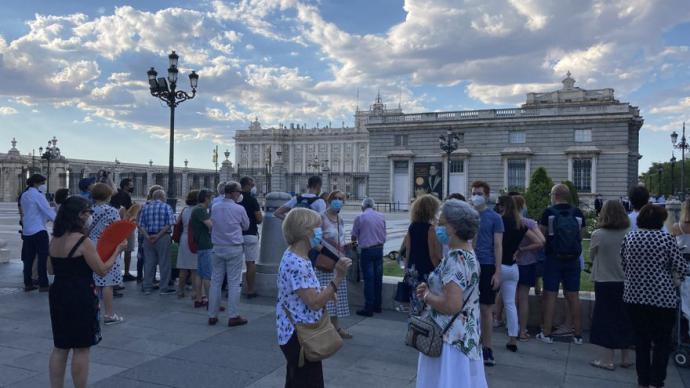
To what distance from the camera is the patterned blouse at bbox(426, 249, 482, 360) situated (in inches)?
134

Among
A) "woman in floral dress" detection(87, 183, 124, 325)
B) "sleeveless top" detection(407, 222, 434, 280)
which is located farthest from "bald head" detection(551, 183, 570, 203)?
"woman in floral dress" detection(87, 183, 124, 325)

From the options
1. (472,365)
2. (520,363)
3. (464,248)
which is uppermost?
(464,248)

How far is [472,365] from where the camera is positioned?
3453 millimetres

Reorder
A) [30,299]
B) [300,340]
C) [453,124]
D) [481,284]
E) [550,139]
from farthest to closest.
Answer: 1. [453,124]
2. [550,139]
3. [30,299]
4. [481,284]
5. [300,340]

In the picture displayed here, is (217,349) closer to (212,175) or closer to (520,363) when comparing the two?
(520,363)

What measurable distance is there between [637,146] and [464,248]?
4850 cm

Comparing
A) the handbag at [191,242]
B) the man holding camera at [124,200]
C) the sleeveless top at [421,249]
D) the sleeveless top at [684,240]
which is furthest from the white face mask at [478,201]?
the man holding camera at [124,200]

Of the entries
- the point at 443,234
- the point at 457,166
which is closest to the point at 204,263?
the point at 443,234

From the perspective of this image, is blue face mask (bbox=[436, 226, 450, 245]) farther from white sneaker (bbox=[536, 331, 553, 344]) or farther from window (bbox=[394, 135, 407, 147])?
window (bbox=[394, 135, 407, 147])

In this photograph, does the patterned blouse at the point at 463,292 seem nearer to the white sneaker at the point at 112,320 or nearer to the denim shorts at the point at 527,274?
the denim shorts at the point at 527,274

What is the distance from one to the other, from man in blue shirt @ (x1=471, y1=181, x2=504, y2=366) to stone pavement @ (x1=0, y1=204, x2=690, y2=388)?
0.35 m

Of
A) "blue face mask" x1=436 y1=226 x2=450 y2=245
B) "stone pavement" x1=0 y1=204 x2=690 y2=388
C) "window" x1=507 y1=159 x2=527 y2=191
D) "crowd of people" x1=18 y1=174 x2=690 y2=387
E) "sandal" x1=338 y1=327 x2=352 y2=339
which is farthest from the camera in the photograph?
"window" x1=507 y1=159 x2=527 y2=191

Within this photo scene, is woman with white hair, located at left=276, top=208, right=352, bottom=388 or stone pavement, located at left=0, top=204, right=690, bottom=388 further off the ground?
woman with white hair, located at left=276, top=208, right=352, bottom=388

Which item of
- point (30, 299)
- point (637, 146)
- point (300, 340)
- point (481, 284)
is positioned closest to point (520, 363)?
point (481, 284)
